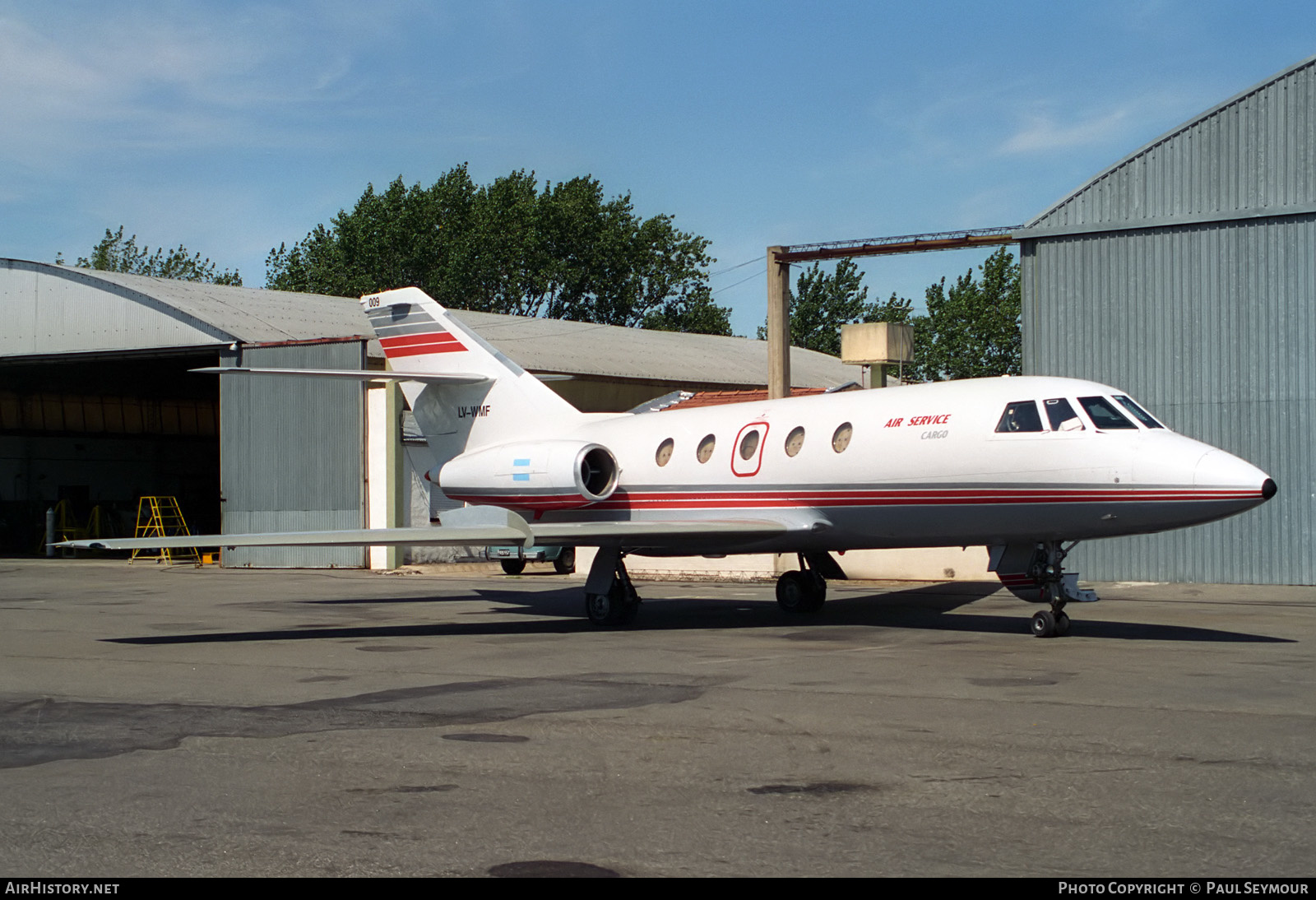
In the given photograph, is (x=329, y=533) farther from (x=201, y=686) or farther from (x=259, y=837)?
(x=259, y=837)

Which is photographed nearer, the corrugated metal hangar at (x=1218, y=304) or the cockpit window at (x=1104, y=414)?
the cockpit window at (x=1104, y=414)

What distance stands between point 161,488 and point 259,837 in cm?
4776

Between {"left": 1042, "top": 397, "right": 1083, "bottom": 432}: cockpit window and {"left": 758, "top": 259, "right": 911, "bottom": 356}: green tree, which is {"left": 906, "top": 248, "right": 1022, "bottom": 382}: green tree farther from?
{"left": 1042, "top": 397, "right": 1083, "bottom": 432}: cockpit window

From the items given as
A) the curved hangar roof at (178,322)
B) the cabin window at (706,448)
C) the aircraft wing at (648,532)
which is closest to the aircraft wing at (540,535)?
the aircraft wing at (648,532)

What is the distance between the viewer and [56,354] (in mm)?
35562

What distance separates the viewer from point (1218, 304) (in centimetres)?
2244

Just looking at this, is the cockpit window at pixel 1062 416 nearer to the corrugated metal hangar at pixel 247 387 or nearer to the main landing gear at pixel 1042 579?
the main landing gear at pixel 1042 579

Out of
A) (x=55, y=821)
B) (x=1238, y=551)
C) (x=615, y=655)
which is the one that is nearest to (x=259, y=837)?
(x=55, y=821)

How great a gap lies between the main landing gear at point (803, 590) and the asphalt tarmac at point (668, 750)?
4.56ft

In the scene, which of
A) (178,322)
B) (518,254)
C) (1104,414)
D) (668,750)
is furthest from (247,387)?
(518,254)

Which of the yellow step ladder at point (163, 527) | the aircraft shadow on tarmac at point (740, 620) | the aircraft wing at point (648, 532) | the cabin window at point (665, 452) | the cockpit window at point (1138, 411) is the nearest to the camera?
the cockpit window at point (1138, 411)

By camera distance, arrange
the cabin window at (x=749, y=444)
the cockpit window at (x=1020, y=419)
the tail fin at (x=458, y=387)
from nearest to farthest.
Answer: the cockpit window at (x=1020, y=419) → the cabin window at (x=749, y=444) → the tail fin at (x=458, y=387)

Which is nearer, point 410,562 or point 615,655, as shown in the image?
point 615,655

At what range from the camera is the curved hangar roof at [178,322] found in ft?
111
